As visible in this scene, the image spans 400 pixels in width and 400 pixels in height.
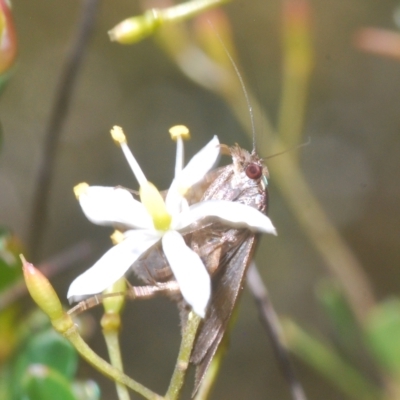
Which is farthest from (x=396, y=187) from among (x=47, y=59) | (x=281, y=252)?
(x=47, y=59)

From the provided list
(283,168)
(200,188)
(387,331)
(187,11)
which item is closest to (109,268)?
(200,188)

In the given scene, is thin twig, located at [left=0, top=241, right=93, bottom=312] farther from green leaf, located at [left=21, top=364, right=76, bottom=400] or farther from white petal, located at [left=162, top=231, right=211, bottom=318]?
white petal, located at [left=162, top=231, right=211, bottom=318]

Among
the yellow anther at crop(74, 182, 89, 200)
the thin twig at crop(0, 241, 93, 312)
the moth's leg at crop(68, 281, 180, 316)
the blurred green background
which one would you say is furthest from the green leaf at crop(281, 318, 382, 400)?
the blurred green background

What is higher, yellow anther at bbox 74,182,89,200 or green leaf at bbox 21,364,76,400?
yellow anther at bbox 74,182,89,200

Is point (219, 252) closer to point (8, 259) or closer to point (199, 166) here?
point (199, 166)

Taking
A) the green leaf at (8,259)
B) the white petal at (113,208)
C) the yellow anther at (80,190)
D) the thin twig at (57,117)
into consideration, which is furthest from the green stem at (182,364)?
the thin twig at (57,117)

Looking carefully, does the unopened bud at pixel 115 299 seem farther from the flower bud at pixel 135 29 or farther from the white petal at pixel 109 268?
the flower bud at pixel 135 29
